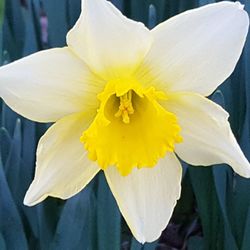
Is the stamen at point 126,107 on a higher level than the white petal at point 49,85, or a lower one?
lower

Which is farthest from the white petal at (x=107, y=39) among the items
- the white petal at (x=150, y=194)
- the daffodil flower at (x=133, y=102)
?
the white petal at (x=150, y=194)

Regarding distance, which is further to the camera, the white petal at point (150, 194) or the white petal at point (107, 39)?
the white petal at point (150, 194)

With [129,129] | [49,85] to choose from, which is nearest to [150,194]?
[129,129]

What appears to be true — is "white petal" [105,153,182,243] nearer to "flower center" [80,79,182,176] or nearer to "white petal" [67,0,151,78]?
"flower center" [80,79,182,176]

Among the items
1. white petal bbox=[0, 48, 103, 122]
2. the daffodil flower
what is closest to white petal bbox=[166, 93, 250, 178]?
the daffodil flower

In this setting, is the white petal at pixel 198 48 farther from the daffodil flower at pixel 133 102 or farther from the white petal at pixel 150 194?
the white petal at pixel 150 194

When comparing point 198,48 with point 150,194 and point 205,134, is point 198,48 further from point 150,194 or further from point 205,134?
point 150,194
